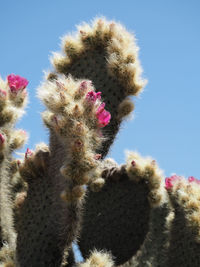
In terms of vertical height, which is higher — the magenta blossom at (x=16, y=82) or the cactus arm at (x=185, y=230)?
the magenta blossom at (x=16, y=82)

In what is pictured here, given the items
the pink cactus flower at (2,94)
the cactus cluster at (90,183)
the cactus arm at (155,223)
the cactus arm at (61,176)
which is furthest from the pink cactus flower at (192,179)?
the pink cactus flower at (2,94)

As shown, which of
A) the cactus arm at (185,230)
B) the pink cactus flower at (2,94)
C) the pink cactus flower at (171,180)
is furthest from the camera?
the pink cactus flower at (171,180)

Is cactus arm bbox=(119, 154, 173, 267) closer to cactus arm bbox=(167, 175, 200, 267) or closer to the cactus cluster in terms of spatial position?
the cactus cluster

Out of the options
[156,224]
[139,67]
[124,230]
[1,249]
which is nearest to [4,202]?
[1,249]

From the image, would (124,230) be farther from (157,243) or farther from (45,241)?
(45,241)

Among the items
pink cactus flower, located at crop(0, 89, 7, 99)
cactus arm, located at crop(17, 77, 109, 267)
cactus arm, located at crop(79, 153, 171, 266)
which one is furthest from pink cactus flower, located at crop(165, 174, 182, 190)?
pink cactus flower, located at crop(0, 89, 7, 99)

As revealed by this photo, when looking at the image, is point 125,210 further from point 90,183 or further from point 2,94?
point 2,94

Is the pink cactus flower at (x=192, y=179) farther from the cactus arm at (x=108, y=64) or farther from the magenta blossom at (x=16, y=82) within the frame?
the magenta blossom at (x=16, y=82)
